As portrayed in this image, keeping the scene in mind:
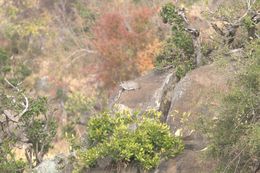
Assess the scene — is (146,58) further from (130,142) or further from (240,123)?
(240,123)

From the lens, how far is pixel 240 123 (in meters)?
8.24

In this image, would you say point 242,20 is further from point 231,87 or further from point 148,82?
point 231,87

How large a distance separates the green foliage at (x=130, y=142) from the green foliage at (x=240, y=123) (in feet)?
5.28

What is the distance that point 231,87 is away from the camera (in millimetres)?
8555

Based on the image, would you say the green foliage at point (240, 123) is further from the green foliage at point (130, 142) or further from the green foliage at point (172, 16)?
the green foliage at point (172, 16)

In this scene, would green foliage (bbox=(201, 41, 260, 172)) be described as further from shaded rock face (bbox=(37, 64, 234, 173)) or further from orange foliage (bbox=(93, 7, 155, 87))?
orange foliage (bbox=(93, 7, 155, 87))

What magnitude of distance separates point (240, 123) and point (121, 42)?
1338 cm

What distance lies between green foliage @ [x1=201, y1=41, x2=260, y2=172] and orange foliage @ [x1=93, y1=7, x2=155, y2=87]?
41.5ft

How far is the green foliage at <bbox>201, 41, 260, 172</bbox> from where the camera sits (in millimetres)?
8117

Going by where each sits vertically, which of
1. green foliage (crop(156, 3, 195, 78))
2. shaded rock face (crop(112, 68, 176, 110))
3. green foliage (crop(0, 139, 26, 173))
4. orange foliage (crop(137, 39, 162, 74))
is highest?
green foliage (crop(156, 3, 195, 78))

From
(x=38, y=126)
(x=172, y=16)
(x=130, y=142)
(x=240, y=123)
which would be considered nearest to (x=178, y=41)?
(x=172, y=16)

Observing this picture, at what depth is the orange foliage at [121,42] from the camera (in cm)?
2120

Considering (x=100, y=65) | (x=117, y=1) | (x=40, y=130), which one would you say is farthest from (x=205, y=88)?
(x=117, y=1)

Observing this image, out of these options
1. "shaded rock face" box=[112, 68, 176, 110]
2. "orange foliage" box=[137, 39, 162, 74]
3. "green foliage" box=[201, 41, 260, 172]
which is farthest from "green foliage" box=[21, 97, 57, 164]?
"orange foliage" box=[137, 39, 162, 74]
